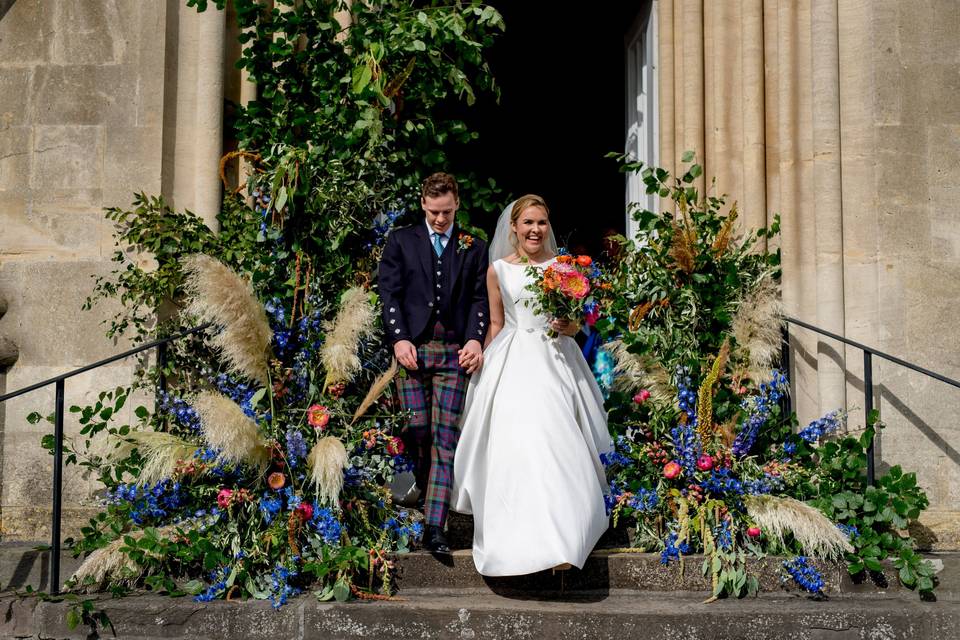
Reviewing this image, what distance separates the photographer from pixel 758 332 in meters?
5.12

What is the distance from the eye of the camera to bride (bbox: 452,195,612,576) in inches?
166

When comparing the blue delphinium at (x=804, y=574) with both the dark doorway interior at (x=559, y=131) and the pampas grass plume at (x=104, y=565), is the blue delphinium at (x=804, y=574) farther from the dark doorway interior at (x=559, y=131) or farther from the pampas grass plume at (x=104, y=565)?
the dark doorway interior at (x=559, y=131)

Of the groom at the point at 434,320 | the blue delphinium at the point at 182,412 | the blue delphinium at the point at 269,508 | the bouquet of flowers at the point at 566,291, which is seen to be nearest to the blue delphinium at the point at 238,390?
the blue delphinium at the point at 182,412

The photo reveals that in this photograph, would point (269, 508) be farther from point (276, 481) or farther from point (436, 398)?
point (436, 398)

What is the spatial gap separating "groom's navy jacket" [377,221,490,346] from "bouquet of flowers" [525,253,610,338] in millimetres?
276

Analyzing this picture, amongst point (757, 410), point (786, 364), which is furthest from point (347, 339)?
point (786, 364)

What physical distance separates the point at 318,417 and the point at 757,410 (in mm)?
2062

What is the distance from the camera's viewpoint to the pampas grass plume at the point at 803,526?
442 cm

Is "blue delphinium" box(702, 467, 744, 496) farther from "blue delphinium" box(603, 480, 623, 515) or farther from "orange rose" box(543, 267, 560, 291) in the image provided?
"orange rose" box(543, 267, 560, 291)

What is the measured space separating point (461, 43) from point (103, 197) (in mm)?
2133

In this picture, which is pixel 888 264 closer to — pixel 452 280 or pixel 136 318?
pixel 452 280

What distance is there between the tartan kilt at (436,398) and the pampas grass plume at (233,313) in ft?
2.15

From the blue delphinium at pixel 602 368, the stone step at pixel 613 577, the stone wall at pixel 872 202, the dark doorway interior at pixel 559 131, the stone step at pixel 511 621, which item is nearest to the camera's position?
the stone step at pixel 511 621

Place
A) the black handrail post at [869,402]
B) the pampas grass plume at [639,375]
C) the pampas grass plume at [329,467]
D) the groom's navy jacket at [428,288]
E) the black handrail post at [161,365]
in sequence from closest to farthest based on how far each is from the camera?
the pampas grass plume at [329,467] → the groom's navy jacket at [428,288] → the black handrail post at [869,402] → the pampas grass plume at [639,375] → the black handrail post at [161,365]
